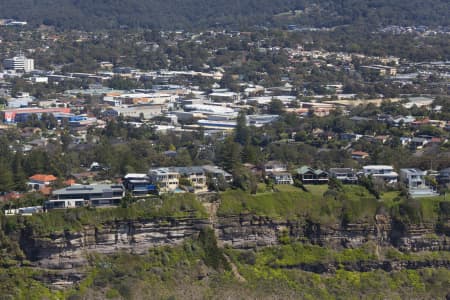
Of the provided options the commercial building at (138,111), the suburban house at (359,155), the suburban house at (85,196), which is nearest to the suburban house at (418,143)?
the suburban house at (359,155)

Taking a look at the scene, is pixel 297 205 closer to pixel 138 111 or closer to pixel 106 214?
pixel 106 214

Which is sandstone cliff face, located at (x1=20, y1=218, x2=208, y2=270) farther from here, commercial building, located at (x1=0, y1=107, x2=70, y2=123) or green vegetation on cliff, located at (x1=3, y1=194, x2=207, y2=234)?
commercial building, located at (x1=0, y1=107, x2=70, y2=123)

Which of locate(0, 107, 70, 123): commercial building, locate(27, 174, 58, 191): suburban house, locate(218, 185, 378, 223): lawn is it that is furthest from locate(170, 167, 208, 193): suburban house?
locate(0, 107, 70, 123): commercial building

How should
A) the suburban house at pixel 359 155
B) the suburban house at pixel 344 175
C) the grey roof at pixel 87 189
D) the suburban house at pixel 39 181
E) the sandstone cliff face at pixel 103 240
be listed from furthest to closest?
the suburban house at pixel 359 155 < the suburban house at pixel 344 175 < the suburban house at pixel 39 181 < the grey roof at pixel 87 189 < the sandstone cliff face at pixel 103 240

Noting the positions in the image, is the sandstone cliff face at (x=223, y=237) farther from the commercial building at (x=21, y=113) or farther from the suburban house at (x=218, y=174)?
the commercial building at (x=21, y=113)

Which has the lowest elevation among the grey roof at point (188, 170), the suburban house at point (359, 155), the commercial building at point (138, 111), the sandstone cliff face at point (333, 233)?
the commercial building at point (138, 111)

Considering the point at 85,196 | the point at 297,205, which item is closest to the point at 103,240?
the point at 85,196

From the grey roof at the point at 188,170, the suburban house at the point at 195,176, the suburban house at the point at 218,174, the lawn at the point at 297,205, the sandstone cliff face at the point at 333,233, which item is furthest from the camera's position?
the suburban house at the point at 218,174

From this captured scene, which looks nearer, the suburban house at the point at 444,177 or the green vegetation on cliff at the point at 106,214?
the green vegetation on cliff at the point at 106,214
